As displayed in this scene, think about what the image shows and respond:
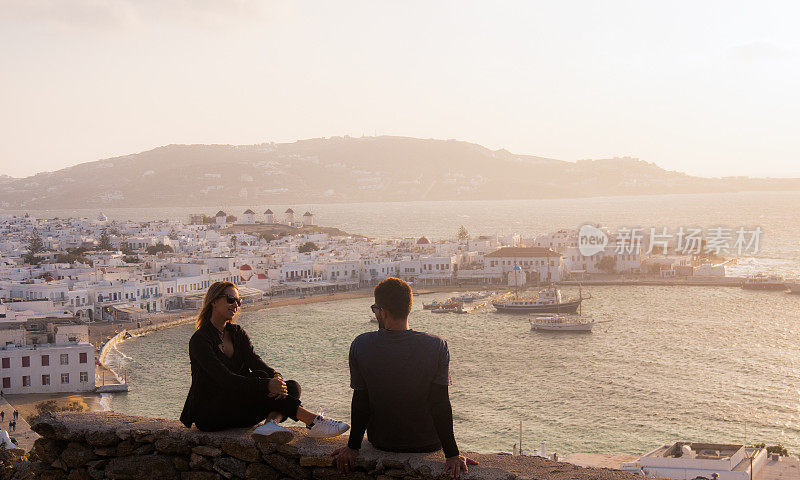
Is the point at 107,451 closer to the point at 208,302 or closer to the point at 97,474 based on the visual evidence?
the point at 97,474

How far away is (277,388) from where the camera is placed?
10.6 ft

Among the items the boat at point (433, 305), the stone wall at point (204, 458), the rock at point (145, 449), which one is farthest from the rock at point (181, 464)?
the boat at point (433, 305)

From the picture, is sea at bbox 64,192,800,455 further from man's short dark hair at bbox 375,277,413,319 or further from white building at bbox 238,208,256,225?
white building at bbox 238,208,256,225

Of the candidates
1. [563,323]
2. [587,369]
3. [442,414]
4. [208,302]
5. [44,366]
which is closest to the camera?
[442,414]

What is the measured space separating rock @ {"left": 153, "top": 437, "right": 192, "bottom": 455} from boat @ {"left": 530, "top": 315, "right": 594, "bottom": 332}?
24729 millimetres

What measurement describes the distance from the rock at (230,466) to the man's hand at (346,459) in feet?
1.38

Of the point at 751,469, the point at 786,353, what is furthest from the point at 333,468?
the point at 786,353

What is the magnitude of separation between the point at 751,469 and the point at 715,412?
582cm

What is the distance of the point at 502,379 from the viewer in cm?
1889

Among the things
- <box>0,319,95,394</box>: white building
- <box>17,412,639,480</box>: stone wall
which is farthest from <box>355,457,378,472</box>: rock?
<box>0,319,95,394</box>: white building

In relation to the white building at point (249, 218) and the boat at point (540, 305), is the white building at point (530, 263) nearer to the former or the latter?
the boat at point (540, 305)

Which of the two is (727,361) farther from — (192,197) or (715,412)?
(192,197)

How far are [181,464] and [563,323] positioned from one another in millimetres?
25116

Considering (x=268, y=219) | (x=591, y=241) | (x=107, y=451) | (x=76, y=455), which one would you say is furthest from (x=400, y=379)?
(x=268, y=219)
